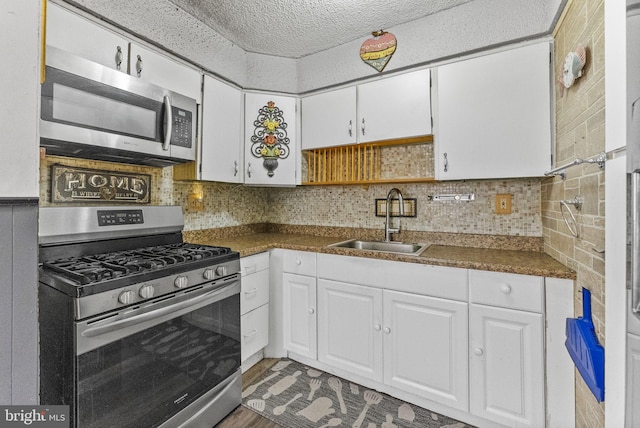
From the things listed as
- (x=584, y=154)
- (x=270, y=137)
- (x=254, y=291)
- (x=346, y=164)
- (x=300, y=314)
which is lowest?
(x=300, y=314)

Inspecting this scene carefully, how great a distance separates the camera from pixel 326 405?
174cm

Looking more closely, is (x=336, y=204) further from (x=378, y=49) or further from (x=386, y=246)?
(x=378, y=49)

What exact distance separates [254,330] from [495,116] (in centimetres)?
208

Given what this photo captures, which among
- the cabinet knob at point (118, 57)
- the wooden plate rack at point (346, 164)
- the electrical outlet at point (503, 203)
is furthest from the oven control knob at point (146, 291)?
the electrical outlet at point (503, 203)

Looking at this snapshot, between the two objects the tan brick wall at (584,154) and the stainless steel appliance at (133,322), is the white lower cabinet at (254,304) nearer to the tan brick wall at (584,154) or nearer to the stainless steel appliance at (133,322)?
the stainless steel appliance at (133,322)

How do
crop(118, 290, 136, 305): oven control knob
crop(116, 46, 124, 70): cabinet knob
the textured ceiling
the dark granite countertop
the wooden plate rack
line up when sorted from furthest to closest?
the wooden plate rack → the textured ceiling → crop(116, 46, 124, 70): cabinet knob → the dark granite countertop → crop(118, 290, 136, 305): oven control knob

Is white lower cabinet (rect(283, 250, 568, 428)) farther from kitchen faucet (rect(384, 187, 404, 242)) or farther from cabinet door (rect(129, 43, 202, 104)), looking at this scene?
cabinet door (rect(129, 43, 202, 104))

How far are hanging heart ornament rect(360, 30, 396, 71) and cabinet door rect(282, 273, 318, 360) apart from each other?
160 centimetres

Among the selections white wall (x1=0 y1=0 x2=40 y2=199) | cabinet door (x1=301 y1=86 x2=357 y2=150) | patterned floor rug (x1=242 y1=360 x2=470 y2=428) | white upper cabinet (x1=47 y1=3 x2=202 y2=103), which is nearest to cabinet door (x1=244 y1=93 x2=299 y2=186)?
cabinet door (x1=301 y1=86 x2=357 y2=150)

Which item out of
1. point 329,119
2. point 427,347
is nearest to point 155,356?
point 427,347

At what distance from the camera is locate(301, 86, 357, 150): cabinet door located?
2.23 meters

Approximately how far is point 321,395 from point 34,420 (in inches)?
55.8

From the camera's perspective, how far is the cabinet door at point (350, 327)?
183 cm

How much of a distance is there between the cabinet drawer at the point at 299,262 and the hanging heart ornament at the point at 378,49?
1.43 metres
